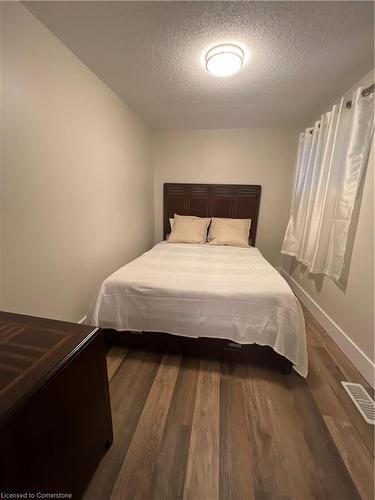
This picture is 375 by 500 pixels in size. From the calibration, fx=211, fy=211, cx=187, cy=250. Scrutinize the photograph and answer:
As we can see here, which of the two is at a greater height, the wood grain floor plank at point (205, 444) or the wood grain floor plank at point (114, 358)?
the wood grain floor plank at point (205, 444)

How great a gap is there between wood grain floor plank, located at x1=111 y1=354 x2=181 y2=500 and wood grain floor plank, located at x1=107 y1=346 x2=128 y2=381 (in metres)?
0.32

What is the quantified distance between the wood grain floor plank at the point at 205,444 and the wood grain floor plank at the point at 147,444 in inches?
6.7

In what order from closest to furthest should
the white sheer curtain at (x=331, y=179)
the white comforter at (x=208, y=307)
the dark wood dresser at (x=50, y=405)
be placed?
the dark wood dresser at (x=50, y=405) → the white comforter at (x=208, y=307) → the white sheer curtain at (x=331, y=179)

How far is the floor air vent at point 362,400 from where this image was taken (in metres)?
1.23

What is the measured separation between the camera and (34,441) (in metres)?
0.60

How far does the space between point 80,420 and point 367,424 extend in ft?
4.93

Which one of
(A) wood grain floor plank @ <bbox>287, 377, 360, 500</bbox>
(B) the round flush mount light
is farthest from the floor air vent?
(B) the round flush mount light

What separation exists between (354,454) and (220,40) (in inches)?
98.5

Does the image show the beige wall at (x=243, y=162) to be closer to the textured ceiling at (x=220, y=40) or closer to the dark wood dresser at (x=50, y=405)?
the textured ceiling at (x=220, y=40)

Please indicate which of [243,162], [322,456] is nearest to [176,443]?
[322,456]

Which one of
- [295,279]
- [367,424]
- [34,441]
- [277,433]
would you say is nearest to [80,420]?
[34,441]

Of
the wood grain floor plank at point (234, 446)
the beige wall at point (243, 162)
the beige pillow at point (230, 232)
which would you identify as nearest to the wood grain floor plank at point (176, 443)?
the wood grain floor plank at point (234, 446)

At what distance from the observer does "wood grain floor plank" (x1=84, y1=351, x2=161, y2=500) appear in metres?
0.92

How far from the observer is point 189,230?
10.1 ft
